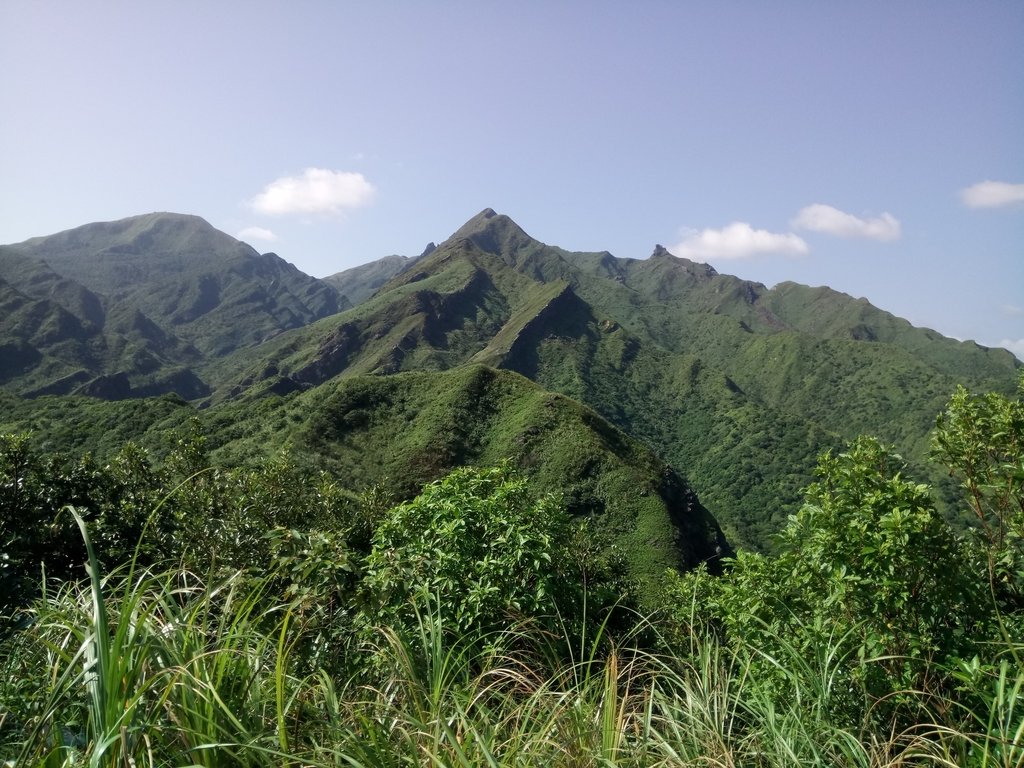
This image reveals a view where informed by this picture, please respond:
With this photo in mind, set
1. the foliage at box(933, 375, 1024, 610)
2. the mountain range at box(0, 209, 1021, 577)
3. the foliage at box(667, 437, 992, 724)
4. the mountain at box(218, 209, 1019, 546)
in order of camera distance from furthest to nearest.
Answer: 1. the mountain at box(218, 209, 1019, 546)
2. the mountain range at box(0, 209, 1021, 577)
3. the foliage at box(933, 375, 1024, 610)
4. the foliage at box(667, 437, 992, 724)

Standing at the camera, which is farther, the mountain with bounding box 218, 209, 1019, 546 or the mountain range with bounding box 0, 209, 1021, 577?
the mountain with bounding box 218, 209, 1019, 546

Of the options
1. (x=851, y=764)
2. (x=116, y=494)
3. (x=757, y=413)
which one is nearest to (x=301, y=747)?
(x=851, y=764)

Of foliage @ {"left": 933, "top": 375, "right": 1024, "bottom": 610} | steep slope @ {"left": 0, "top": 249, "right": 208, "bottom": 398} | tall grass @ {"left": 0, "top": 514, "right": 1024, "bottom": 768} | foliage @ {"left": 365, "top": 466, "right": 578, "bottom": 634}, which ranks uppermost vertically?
foliage @ {"left": 933, "top": 375, "right": 1024, "bottom": 610}

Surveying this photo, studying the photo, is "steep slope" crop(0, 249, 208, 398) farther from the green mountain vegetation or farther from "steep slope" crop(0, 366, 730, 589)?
the green mountain vegetation

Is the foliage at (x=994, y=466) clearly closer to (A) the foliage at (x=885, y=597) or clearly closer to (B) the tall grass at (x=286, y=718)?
(A) the foliage at (x=885, y=597)

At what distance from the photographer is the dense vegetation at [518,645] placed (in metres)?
2.44

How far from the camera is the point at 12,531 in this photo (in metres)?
9.64

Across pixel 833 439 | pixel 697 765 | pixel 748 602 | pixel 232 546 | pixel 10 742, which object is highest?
pixel 697 765

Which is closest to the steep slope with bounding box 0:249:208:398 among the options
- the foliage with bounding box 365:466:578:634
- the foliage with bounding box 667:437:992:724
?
the foliage with bounding box 365:466:578:634

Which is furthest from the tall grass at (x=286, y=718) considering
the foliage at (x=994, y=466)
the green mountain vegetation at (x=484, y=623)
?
the foliage at (x=994, y=466)

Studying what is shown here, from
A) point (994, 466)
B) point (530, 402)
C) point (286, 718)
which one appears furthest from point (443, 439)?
point (286, 718)

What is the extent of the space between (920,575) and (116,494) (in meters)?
15.3

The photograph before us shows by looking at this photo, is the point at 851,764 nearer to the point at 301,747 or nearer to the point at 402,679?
the point at 402,679

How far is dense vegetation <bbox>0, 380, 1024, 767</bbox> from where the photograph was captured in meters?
2.44
